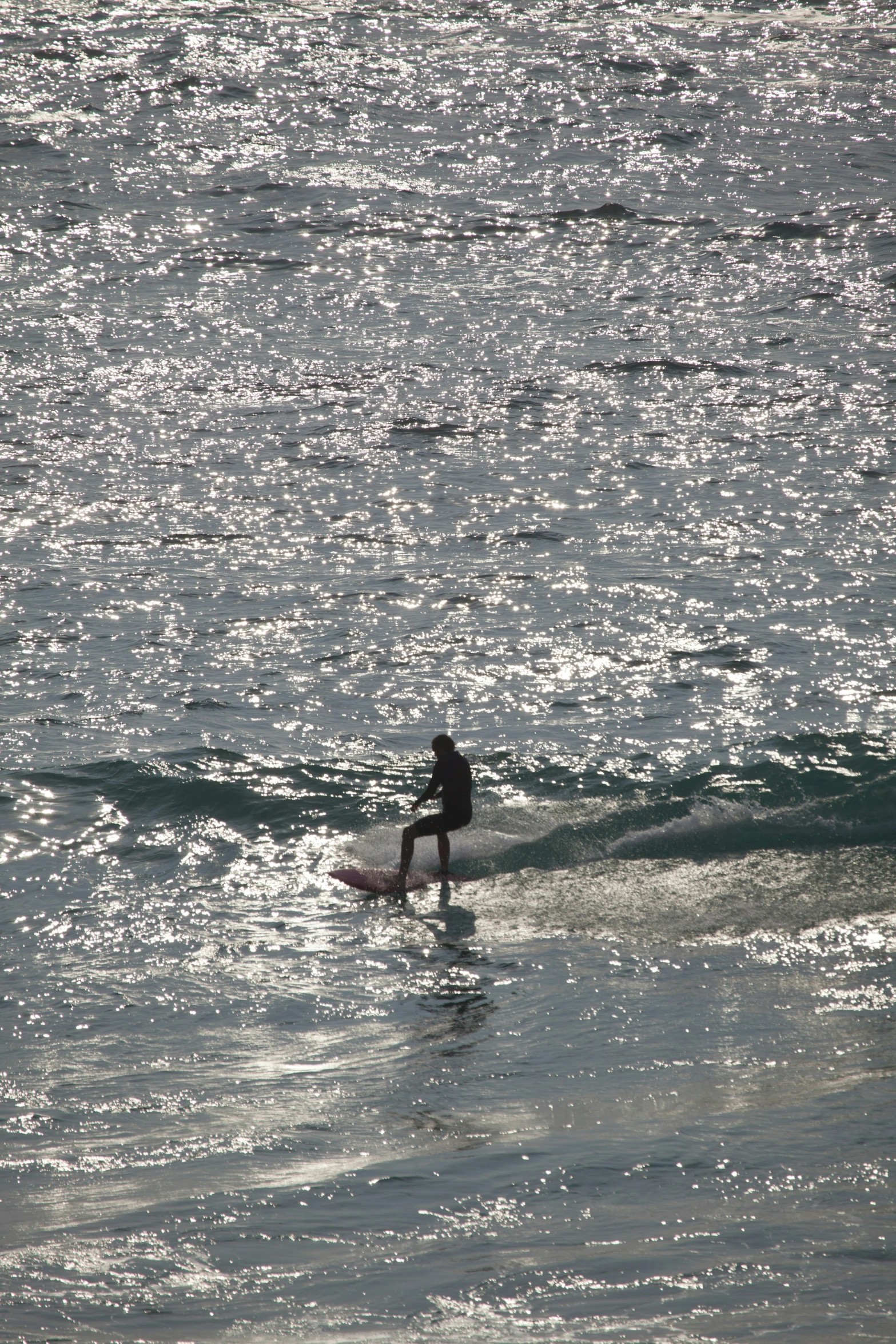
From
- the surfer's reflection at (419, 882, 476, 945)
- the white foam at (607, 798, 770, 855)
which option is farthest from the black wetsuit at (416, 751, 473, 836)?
the white foam at (607, 798, 770, 855)

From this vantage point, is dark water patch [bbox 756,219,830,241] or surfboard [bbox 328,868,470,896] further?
dark water patch [bbox 756,219,830,241]

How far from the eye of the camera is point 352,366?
31312 mm

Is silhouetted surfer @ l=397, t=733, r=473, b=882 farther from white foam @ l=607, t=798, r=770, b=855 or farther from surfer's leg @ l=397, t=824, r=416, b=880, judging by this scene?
white foam @ l=607, t=798, r=770, b=855

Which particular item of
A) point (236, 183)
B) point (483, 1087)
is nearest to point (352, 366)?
point (236, 183)

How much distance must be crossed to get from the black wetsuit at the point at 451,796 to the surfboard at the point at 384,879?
0.54m

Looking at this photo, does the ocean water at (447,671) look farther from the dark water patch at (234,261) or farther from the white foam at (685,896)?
the dark water patch at (234,261)

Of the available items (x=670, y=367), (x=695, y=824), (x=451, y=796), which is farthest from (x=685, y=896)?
(x=670, y=367)

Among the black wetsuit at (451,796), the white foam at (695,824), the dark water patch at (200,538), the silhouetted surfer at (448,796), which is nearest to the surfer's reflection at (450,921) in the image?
the silhouetted surfer at (448,796)

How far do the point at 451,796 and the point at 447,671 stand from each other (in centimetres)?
643

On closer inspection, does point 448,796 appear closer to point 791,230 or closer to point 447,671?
point 447,671

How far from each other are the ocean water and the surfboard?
0.16m

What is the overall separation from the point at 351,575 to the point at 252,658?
11.9ft

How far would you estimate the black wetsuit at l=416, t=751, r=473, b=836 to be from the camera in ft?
40.4

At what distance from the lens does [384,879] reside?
12695 mm
